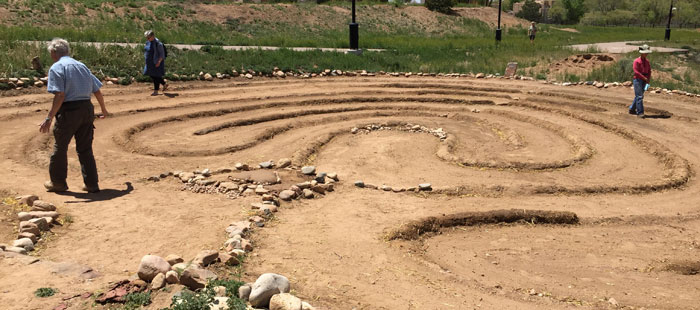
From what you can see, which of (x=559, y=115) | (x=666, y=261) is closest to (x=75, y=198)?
(x=666, y=261)

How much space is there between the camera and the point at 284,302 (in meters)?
4.54

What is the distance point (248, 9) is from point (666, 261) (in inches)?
1566

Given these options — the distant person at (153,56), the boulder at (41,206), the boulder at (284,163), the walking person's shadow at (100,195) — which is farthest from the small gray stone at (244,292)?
the distant person at (153,56)

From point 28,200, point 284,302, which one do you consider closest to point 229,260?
point 284,302

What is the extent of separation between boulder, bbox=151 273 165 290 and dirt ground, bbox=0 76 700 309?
6.5 inches

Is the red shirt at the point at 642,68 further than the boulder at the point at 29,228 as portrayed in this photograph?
Yes

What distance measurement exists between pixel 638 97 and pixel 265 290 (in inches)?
538

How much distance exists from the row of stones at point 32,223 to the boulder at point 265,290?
2940mm

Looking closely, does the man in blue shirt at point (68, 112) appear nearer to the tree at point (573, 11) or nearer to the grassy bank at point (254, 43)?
the grassy bank at point (254, 43)

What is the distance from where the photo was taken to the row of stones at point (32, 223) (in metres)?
6.10

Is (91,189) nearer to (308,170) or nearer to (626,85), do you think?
(308,170)

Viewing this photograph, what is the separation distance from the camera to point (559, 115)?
1582cm

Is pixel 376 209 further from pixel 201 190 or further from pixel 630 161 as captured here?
pixel 630 161

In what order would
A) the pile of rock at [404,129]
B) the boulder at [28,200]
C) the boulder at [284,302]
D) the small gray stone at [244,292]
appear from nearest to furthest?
the boulder at [284,302]
the small gray stone at [244,292]
the boulder at [28,200]
the pile of rock at [404,129]
